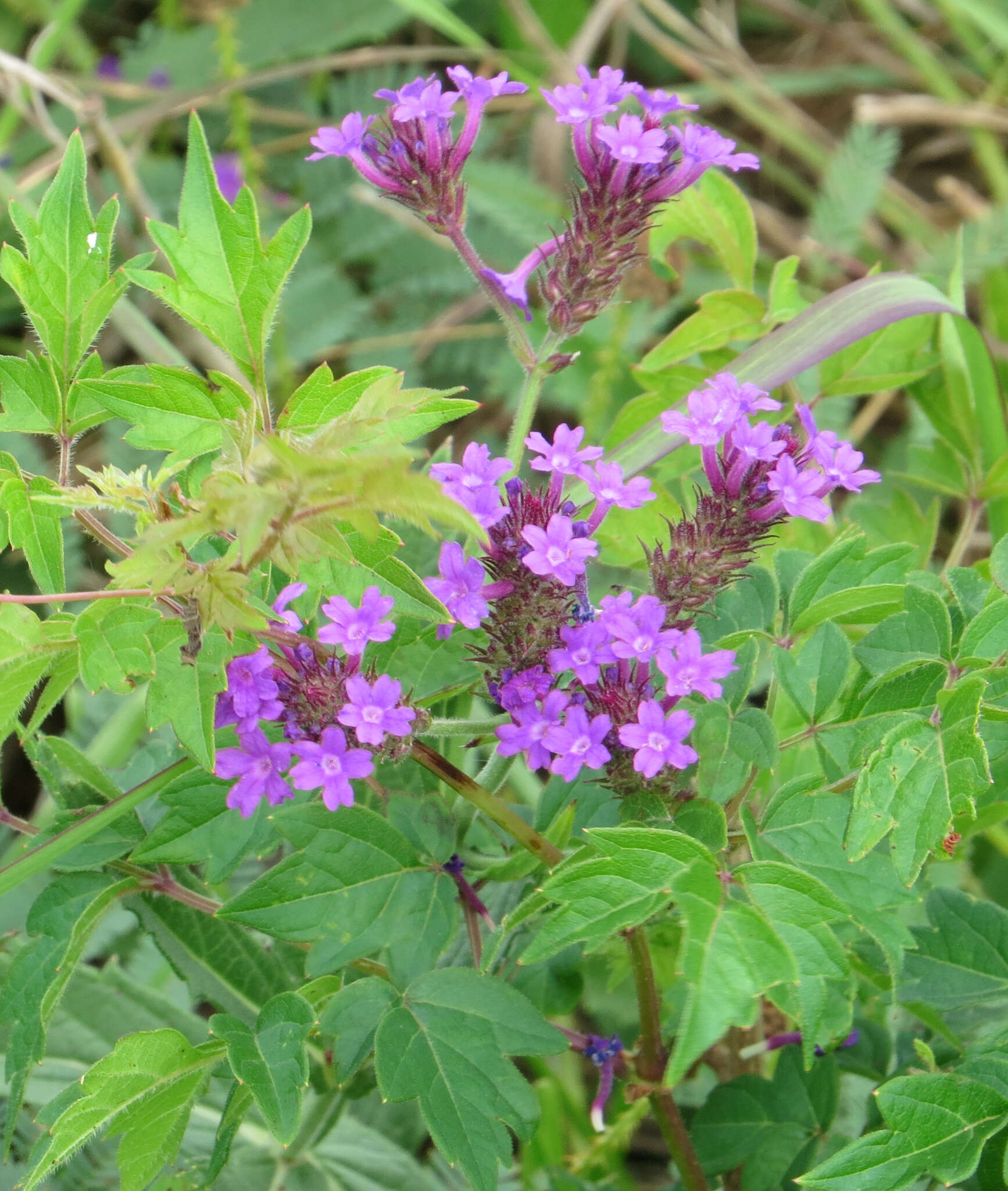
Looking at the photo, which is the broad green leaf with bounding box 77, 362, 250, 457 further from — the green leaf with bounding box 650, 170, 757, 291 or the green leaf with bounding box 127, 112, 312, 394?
the green leaf with bounding box 650, 170, 757, 291

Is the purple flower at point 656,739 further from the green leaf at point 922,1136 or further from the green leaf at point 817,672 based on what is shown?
the green leaf at point 922,1136

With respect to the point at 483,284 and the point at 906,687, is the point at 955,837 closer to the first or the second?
the point at 906,687

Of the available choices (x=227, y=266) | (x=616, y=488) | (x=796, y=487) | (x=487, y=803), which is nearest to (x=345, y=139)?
(x=227, y=266)

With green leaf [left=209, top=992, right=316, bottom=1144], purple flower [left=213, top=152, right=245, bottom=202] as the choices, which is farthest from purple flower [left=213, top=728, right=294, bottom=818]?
purple flower [left=213, top=152, right=245, bottom=202]

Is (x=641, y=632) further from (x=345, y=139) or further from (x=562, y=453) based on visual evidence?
(x=345, y=139)

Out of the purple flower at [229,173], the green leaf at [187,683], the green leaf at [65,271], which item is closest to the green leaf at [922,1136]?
the green leaf at [187,683]

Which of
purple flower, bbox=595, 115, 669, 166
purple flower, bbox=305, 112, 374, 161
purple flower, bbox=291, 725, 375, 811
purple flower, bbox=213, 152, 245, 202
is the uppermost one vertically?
purple flower, bbox=595, 115, 669, 166

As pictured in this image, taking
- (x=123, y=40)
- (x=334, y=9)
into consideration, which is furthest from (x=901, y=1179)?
(x=123, y=40)
